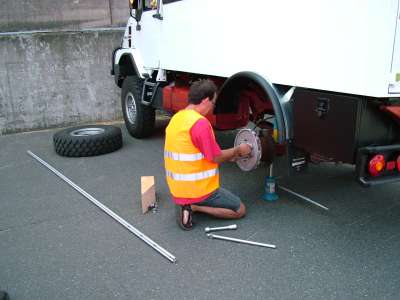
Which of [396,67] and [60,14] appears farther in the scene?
[60,14]

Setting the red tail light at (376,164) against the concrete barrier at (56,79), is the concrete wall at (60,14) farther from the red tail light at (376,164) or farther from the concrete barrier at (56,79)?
the red tail light at (376,164)

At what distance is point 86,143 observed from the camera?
5.68 m

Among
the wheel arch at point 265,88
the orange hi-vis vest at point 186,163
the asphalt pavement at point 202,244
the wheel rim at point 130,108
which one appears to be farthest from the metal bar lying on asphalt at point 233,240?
the wheel rim at point 130,108

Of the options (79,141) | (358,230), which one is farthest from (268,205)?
(79,141)

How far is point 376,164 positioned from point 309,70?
84cm

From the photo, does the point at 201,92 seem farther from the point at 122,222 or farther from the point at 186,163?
the point at 122,222

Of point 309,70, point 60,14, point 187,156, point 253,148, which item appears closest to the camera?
point 309,70

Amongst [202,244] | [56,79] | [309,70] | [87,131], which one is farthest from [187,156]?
[56,79]

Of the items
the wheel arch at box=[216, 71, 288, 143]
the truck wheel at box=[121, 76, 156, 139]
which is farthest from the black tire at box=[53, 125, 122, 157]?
the wheel arch at box=[216, 71, 288, 143]

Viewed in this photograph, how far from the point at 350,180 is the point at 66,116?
564cm

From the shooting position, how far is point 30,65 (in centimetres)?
737

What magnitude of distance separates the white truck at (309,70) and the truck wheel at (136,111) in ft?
6.28

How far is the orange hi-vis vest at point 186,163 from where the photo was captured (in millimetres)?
→ 3318

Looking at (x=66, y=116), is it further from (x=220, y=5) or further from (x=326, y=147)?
(x=326, y=147)
